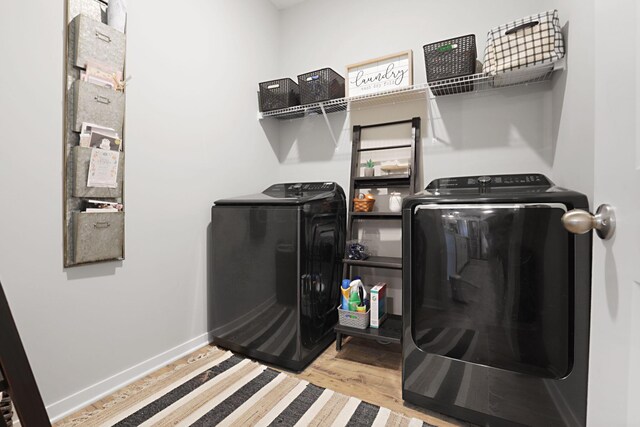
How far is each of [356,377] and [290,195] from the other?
1149 mm

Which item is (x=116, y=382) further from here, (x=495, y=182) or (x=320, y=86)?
(x=495, y=182)

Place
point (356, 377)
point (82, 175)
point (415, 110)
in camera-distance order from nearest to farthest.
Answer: point (82, 175)
point (356, 377)
point (415, 110)

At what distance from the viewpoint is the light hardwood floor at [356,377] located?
4.58 ft

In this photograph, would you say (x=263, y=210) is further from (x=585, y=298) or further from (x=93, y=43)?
(x=585, y=298)

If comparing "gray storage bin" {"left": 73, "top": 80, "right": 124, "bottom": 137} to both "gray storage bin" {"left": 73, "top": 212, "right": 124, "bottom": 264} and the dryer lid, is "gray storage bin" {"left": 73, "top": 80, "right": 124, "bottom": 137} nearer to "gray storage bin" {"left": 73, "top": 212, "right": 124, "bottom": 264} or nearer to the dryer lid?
"gray storage bin" {"left": 73, "top": 212, "right": 124, "bottom": 264}

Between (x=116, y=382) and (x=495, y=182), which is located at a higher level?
(x=495, y=182)

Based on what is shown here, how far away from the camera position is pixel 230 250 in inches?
75.6

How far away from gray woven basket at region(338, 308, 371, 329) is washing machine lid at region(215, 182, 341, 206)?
731mm

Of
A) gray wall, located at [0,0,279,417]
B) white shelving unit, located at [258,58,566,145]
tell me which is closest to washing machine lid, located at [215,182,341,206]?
gray wall, located at [0,0,279,417]

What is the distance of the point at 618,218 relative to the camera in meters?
0.46

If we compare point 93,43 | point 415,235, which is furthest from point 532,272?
point 93,43

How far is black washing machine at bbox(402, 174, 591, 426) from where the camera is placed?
3.82 feet

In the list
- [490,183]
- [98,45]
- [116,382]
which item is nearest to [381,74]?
[490,183]

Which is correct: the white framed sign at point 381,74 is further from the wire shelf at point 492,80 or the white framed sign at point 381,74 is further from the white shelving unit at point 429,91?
the wire shelf at point 492,80
